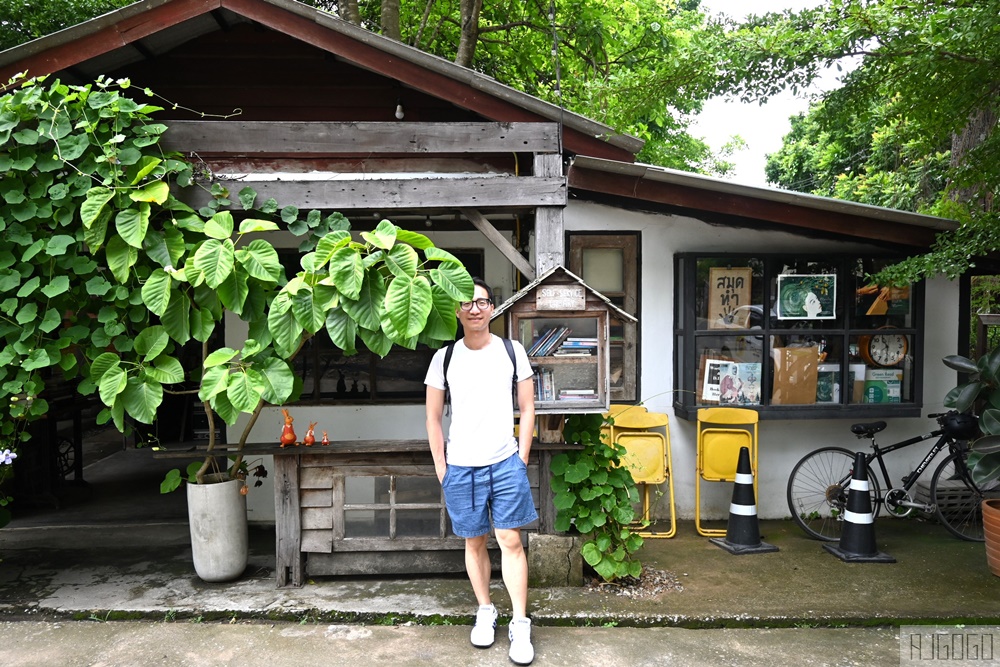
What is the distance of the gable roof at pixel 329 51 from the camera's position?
15.3 feet

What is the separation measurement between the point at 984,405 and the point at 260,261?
538 centimetres

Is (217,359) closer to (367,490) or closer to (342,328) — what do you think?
(342,328)

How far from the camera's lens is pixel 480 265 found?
6.59 m

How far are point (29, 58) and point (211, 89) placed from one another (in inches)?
58.9

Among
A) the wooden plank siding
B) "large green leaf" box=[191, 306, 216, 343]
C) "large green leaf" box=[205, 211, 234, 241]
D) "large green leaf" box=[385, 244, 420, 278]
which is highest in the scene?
the wooden plank siding

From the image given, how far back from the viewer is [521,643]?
152 inches

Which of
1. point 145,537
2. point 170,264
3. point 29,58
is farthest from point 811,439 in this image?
point 29,58

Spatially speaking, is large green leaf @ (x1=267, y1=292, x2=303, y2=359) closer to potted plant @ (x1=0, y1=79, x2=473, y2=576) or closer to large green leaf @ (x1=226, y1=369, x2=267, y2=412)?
potted plant @ (x1=0, y1=79, x2=473, y2=576)

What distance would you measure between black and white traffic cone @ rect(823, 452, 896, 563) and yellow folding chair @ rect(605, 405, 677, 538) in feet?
4.42

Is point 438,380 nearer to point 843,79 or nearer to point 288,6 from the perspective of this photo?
point 288,6

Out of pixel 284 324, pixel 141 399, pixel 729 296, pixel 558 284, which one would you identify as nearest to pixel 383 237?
pixel 284 324

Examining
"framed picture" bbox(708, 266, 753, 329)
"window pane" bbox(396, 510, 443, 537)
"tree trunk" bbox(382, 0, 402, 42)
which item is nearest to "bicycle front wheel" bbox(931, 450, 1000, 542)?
"framed picture" bbox(708, 266, 753, 329)

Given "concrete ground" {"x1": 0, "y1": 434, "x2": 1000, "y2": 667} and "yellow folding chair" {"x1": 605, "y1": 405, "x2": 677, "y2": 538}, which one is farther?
"yellow folding chair" {"x1": 605, "y1": 405, "x2": 677, "y2": 538}

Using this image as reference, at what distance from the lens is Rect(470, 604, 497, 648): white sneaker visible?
3.99 m
